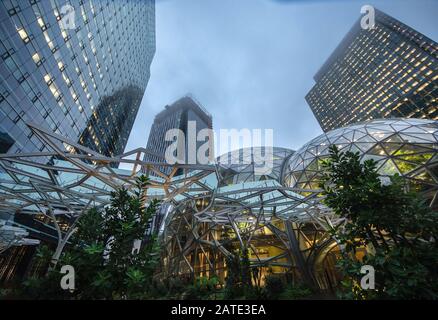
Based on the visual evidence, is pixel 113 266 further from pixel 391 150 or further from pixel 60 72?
pixel 60 72

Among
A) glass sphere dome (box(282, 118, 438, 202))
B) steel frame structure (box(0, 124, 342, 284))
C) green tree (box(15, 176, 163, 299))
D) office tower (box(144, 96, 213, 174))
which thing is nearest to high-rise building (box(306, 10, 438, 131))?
glass sphere dome (box(282, 118, 438, 202))

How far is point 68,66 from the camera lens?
34594 millimetres

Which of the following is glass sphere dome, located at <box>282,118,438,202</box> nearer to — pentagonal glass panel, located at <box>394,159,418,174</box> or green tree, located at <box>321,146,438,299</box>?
pentagonal glass panel, located at <box>394,159,418,174</box>

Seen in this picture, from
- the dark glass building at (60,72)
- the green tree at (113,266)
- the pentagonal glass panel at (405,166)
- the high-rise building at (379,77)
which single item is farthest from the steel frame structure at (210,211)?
the high-rise building at (379,77)

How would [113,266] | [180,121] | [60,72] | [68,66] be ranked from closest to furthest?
1. [113,266]
2. [60,72]
3. [68,66]
4. [180,121]

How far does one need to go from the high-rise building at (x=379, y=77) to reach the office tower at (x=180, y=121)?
8512 cm

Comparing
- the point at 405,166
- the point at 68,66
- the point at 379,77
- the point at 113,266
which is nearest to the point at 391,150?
the point at 405,166

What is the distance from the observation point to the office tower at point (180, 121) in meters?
133

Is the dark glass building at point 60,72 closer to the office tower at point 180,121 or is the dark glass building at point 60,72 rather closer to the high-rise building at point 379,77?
the office tower at point 180,121

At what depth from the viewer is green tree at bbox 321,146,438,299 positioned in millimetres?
4109

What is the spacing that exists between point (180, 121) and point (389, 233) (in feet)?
455

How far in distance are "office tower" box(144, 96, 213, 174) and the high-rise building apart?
8512 cm

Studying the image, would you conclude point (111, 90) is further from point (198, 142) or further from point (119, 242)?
point (198, 142)
